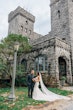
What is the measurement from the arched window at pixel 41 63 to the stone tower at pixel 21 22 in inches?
710

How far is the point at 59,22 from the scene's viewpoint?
977 inches

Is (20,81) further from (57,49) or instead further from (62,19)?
(62,19)

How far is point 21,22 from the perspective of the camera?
38156 mm

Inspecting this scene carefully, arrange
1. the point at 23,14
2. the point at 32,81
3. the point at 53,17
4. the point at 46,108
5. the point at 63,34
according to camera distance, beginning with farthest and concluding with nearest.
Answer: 1. the point at 23,14
2. the point at 53,17
3. the point at 63,34
4. the point at 32,81
5. the point at 46,108

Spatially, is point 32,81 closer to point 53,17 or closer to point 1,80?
point 1,80

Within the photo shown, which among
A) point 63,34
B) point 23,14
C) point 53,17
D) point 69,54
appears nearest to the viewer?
point 69,54

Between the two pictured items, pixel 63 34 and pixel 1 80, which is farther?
pixel 63 34

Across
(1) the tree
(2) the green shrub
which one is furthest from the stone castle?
(1) the tree

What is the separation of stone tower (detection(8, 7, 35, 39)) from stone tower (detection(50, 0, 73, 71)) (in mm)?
13076

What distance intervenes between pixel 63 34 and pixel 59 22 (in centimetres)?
254

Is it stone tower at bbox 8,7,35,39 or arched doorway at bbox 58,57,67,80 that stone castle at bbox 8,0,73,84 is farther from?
stone tower at bbox 8,7,35,39

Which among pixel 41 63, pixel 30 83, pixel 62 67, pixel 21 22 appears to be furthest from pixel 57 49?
pixel 21 22

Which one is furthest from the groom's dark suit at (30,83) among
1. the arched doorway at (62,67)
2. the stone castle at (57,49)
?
the arched doorway at (62,67)

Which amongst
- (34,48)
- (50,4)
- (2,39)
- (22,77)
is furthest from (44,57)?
(50,4)
